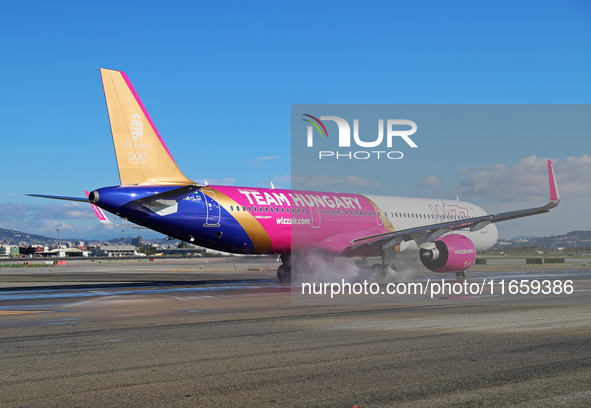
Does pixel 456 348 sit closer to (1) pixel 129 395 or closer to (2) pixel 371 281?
(1) pixel 129 395

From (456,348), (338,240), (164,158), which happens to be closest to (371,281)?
(338,240)

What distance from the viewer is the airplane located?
74.9ft

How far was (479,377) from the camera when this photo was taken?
7.46 meters

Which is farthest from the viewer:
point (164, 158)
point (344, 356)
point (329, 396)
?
point (164, 158)

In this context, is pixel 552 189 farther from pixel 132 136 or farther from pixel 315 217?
pixel 132 136

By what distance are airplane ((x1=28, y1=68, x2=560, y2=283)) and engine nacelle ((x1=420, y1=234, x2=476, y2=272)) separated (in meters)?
0.05

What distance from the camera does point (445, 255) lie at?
27.9 meters

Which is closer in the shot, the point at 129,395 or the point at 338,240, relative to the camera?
the point at 129,395

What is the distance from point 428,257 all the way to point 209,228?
10569 mm

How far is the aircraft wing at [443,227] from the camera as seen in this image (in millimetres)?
25719

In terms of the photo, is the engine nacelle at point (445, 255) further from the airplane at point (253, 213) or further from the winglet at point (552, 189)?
the winglet at point (552, 189)

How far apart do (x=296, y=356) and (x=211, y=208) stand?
15.7m

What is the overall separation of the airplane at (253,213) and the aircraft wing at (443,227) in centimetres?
4

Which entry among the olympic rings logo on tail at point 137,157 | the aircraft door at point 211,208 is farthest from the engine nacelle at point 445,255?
the olympic rings logo on tail at point 137,157
